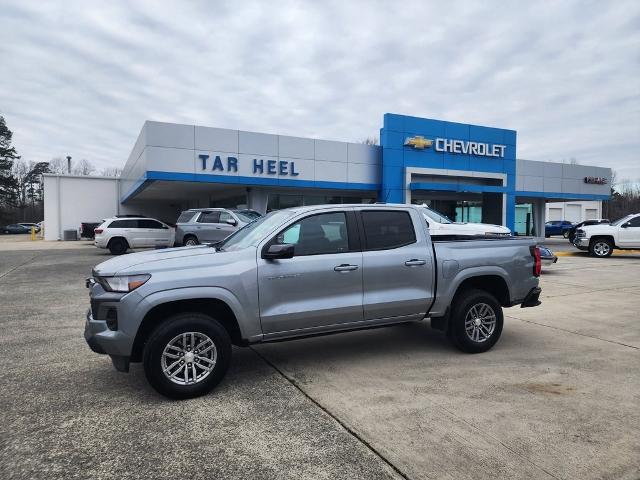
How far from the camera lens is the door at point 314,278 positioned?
14.8 feet

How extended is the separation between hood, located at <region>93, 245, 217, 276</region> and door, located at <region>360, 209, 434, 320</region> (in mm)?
1673

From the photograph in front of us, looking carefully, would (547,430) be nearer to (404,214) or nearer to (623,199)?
(404,214)

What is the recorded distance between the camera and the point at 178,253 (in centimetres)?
466

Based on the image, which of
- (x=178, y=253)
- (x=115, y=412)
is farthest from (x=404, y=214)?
(x=115, y=412)

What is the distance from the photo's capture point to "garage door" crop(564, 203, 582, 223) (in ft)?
186

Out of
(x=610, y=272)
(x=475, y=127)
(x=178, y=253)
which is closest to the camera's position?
(x=178, y=253)

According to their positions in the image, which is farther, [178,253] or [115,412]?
[178,253]

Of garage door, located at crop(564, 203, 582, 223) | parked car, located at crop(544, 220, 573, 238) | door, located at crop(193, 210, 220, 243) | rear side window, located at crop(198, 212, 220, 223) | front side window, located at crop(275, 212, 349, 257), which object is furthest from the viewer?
garage door, located at crop(564, 203, 582, 223)

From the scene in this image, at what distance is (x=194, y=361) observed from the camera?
421 cm

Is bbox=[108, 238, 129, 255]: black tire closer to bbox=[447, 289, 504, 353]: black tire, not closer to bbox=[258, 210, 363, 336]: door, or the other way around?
bbox=[258, 210, 363, 336]: door

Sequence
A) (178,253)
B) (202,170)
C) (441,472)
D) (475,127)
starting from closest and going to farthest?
(441,472)
(178,253)
(202,170)
(475,127)

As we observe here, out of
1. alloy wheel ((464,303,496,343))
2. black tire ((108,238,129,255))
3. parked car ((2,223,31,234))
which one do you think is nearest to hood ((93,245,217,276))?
alloy wheel ((464,303,496,343))

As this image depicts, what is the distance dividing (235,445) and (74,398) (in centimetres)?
185

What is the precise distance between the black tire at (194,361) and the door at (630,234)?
19279 millimetres
